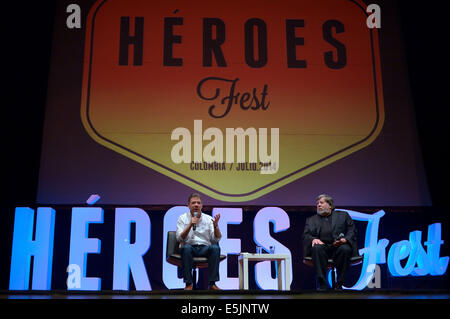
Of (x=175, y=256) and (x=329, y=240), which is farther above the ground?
(x=329, y=240)

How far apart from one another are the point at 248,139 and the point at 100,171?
150 cm

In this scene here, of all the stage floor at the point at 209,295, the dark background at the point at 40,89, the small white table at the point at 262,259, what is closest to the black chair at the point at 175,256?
the small white table at the point at 262,259

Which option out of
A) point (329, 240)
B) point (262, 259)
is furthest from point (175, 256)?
point (329, 240)

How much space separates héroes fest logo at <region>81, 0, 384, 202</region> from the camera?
17.8 feet

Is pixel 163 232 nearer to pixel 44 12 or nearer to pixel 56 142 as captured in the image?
pixel 56 142

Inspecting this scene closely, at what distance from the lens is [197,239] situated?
4582 mm

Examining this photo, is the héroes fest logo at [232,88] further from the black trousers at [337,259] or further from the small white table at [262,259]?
the black trousers at [337,259]

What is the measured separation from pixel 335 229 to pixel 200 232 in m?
1.14

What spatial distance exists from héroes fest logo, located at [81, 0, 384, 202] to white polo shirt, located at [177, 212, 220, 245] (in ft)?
2.29

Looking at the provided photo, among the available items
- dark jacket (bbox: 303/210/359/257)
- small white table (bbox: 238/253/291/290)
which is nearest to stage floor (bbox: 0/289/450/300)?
dark jacket (bbox: 303/210/359/257)

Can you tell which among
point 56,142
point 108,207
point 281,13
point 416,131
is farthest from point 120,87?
point 416,131

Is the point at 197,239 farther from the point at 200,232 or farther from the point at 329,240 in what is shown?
the point at 329,240

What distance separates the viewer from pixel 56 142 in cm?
537

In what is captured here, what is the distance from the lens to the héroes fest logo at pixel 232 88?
543cm
